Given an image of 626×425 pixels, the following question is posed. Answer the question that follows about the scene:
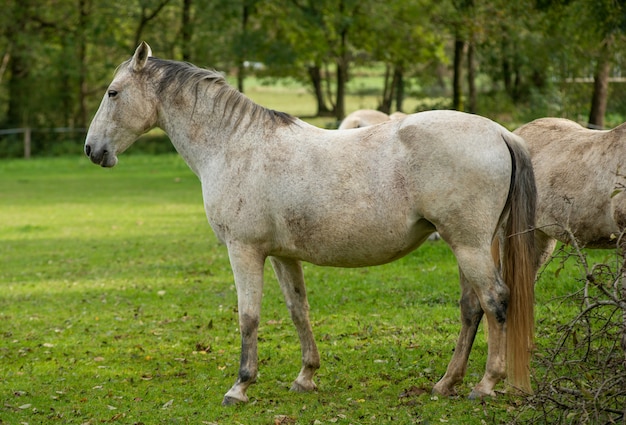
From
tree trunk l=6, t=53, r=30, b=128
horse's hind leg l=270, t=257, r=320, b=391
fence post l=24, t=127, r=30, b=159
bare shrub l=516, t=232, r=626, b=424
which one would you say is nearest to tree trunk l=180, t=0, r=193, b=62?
tree trunk l=6, t=53, r=30, b=128

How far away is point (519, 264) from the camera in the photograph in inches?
221

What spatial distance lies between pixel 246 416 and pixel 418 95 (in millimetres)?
31410

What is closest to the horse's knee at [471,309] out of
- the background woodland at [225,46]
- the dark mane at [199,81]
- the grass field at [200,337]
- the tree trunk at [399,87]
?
the grass field at [200,337]

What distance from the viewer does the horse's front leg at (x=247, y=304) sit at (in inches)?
237

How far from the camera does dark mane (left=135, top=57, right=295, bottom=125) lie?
6.32m

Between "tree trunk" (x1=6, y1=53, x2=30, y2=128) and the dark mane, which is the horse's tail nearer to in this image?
the dark mane

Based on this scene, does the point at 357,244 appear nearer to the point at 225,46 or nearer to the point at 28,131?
the point at 28,131

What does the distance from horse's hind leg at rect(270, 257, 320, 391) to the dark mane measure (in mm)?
1146

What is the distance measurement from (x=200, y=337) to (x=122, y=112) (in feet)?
8.86

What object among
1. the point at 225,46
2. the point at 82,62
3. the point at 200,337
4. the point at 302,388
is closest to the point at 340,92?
the point at 225,46

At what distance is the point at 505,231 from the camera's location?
5727 mm

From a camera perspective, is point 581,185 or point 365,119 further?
point 365,119

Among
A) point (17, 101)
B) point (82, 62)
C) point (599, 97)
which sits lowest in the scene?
point (17, 101)

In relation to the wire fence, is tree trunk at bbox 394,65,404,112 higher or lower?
higher
